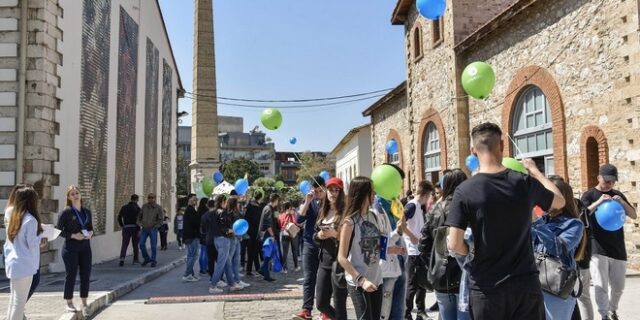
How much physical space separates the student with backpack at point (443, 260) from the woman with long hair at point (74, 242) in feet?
14.5

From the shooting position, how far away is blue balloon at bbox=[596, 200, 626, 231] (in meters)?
5.36

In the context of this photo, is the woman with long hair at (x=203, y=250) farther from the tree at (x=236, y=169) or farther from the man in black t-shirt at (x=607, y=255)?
the tree at (x=236, y=169)

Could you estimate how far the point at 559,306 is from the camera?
3729 mm

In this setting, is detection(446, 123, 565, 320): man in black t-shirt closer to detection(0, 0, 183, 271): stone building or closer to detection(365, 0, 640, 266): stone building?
detection(365, 0, 640, 266): stone building

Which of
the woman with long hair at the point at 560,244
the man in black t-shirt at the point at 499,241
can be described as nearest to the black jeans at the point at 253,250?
the woman with long hair at the point at 560,244

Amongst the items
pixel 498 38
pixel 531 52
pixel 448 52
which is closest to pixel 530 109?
pixel 531 52

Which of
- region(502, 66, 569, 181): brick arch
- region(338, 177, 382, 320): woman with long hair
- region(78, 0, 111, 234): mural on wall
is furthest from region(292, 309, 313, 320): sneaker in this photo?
region(78, 0, 111, 234): mural on wall

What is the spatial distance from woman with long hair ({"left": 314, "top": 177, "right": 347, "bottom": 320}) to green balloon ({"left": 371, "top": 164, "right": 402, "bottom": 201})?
1.89 ft

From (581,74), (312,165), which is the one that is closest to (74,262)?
(581,74)

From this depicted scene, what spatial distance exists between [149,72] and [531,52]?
13.1 metres

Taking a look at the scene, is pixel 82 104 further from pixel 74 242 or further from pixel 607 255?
pixel 607 255

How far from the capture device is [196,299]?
815 centimetres

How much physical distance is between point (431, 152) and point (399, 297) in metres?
14.2

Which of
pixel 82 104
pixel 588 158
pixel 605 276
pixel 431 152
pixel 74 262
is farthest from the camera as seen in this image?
pixel 431 152
